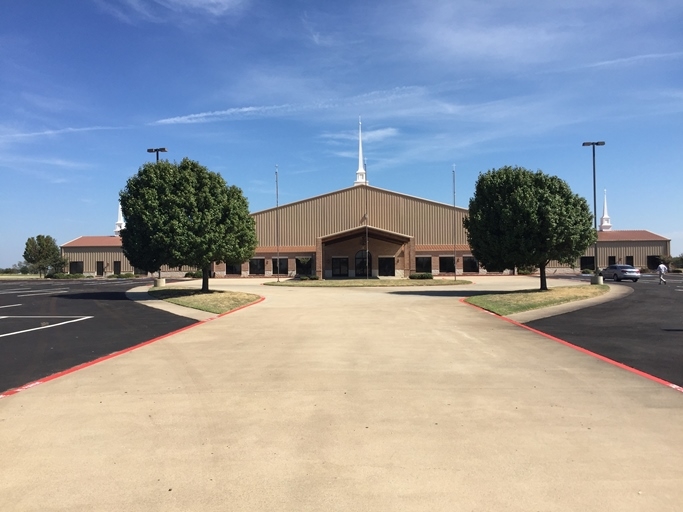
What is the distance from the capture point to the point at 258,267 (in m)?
61.0

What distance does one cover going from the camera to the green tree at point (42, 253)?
66938 millimetres

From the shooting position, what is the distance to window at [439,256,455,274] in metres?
59.4

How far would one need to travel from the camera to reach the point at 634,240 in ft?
216

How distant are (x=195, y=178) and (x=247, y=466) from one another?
23.2 meters

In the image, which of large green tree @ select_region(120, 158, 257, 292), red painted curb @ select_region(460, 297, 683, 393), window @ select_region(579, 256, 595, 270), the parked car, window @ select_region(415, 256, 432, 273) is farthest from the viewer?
window @ select_region(579, 256, 595, 270)

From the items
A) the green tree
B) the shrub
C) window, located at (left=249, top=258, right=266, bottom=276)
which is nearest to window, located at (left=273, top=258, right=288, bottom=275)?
window, located at (left=249, top=258, right=266, bottom=276)

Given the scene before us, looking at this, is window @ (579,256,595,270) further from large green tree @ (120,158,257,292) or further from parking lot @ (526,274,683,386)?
large green tree @ (120,158,257,292)

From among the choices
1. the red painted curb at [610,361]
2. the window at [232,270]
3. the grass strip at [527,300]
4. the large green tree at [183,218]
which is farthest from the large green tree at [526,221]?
the window at [232,270]

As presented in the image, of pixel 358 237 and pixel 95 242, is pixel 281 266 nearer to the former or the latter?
pixel 358 237

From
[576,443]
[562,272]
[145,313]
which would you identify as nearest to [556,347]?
[576,443]

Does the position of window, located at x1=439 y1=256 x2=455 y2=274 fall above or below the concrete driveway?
above

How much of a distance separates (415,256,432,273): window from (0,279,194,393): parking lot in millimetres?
41272

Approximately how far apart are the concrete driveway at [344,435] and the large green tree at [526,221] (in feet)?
53.9

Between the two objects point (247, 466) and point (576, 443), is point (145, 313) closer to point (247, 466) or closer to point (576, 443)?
point (247, 466)
